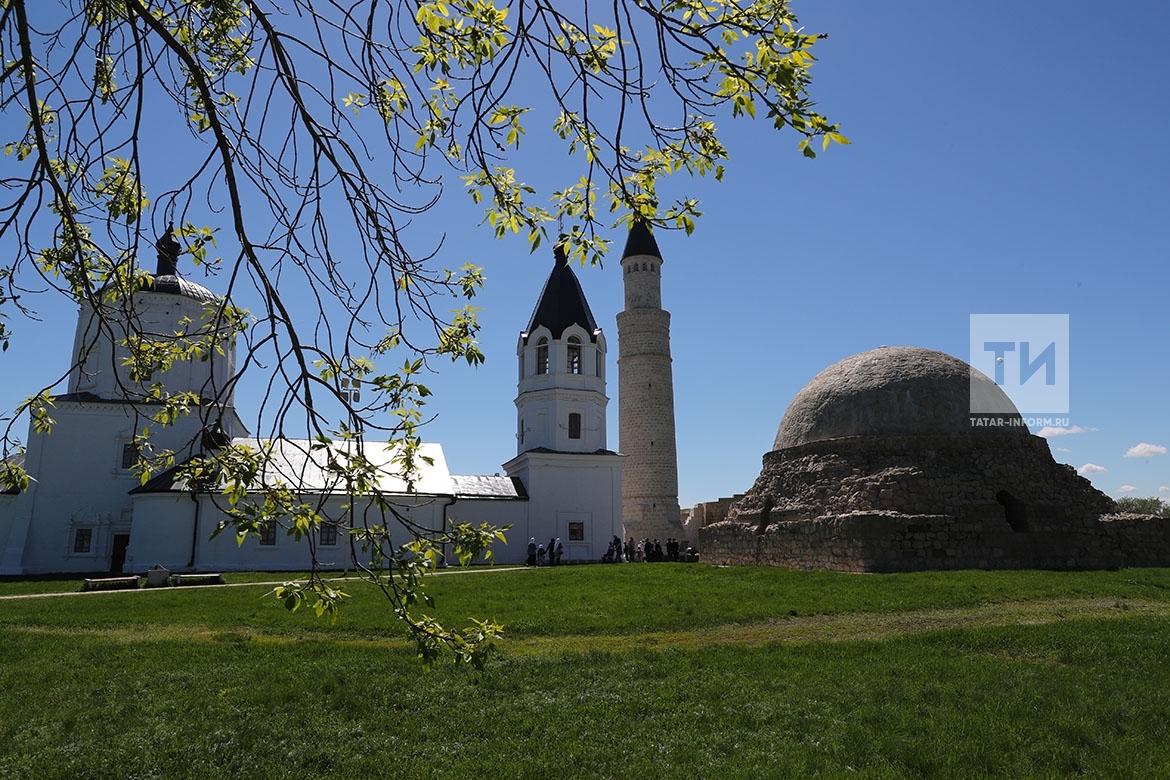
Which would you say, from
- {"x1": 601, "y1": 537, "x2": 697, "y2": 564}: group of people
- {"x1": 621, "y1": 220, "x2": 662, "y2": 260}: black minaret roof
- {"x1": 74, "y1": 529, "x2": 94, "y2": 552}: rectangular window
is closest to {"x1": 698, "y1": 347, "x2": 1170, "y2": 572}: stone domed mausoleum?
{"x1": 601, "y1": 537, "x2": 697, "y2": 564}: group of people

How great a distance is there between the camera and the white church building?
25.1 meters

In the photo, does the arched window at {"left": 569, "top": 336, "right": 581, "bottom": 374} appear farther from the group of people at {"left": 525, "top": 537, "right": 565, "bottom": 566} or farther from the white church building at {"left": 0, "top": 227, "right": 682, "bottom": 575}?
the group of people at {"left": 525, "top": 537, "right": 565, "bottom": 566}

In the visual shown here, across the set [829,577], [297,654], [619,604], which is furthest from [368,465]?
[829,577]

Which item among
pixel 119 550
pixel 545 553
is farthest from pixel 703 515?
pixel 119 550

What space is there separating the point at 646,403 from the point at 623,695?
2813 cm

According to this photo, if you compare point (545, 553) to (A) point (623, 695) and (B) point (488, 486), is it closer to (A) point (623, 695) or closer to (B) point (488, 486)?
(B) point (488, 486)

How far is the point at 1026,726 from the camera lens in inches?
193

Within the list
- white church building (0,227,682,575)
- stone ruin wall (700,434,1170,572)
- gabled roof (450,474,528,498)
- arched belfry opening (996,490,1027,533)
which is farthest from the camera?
gabled roof (450,474,528,498)

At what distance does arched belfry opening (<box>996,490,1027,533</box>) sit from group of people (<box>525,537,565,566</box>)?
47.7 ft

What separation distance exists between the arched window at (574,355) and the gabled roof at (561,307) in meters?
0.58

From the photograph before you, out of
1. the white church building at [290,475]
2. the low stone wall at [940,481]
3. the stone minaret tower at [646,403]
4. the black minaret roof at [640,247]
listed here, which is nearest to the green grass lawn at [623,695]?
the low stone wall at [940,481]

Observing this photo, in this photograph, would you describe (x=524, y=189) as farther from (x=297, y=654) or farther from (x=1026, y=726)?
Result: (x=297, y=654)

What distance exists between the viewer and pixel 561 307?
103ft

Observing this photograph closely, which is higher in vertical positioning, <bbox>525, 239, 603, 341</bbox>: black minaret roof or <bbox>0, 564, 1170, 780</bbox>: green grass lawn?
<bbox>525, 239, 603, 341</bbox>: black minaret roof
